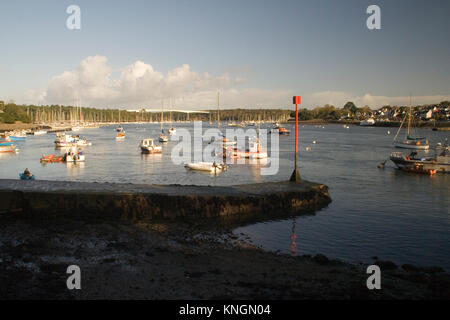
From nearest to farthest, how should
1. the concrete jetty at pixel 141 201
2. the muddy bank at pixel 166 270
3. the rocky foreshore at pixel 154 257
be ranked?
the muddy bank at pixel 166 270, the rocky foreshore at pixel 154 257, the concrete jetty at pixel 141 201

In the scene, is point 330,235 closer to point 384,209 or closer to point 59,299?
point 384,209

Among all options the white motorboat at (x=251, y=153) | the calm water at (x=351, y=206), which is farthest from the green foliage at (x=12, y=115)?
the white motorboat at (x=251, y=153)

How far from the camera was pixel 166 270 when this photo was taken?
12500 mm

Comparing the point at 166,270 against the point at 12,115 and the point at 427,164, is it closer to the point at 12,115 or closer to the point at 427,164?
the point at 427,164

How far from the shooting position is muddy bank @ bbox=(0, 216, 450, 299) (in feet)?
35.0

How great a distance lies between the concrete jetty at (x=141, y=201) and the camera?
18781 mm

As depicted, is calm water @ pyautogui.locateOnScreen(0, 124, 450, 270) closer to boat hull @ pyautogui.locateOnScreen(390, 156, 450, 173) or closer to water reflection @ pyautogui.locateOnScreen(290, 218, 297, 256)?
water reflection @ pyautogui.locateOnScreen(290, 218, 297, 256)

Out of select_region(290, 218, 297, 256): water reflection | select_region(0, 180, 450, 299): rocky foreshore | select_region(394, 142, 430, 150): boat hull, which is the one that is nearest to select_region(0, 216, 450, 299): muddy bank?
select_region(0, 180, 450, 299): rocky foreshore

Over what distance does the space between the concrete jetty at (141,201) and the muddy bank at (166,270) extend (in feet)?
4.69

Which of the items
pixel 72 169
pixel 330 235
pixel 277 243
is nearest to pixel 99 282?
pixel 277 243

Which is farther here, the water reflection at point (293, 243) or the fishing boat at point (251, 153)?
the fishing boat at point (251, 153)

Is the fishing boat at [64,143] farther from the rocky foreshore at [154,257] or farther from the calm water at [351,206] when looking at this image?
the rocky foreshore at [154,257]

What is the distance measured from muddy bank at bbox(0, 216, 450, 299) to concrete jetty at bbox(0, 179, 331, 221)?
4.69 ft

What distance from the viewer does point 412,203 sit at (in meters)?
30.3
